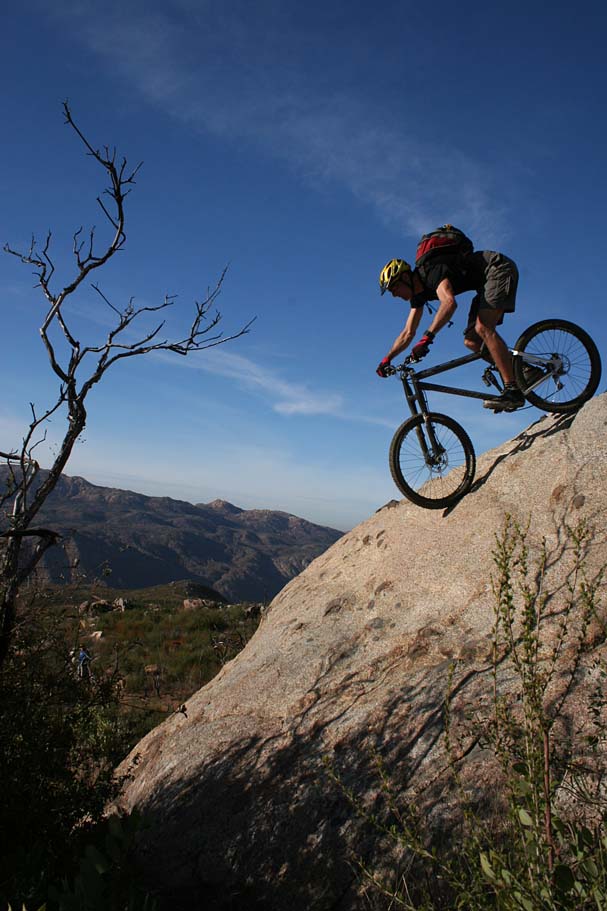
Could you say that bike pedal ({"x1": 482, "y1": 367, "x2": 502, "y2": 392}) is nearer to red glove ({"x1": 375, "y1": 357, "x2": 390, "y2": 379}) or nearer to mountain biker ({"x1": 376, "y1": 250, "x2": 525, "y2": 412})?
mountain biker ({"x1": 376, "y1": 250, "x2": 525, "y2": 412})

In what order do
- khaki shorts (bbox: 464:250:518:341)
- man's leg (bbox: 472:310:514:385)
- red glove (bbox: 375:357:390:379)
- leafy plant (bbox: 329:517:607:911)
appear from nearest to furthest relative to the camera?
1. leafy plant (bbox: 329:517:607:911)
2. khaki shorts (bbox: 464:250:518:341)
3. man's leg (bbox: 472:310:514:385)
4. red glove (bbox: 375:357:390:379)

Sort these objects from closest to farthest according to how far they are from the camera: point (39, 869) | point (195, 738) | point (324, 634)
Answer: point (39, 869), point (195, 738), point (324, 634)

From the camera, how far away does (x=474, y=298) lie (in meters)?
6.50

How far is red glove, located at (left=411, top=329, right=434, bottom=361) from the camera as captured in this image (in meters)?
6.31

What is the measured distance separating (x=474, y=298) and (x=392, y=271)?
41.9 inches

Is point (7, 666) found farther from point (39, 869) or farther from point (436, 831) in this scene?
point (436, 831)

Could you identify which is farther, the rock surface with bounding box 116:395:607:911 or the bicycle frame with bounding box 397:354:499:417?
the bicycle frame with bounding box 397:354:499:417

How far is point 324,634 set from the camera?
5930mm

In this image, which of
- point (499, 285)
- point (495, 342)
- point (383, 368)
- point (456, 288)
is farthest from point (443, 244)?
point (383, 368)

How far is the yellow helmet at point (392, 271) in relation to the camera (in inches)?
256

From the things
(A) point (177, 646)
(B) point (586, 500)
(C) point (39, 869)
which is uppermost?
(B) point (586, 500)

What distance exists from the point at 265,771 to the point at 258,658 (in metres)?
1.92

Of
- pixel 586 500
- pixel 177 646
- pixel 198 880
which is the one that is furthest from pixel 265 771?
pixel 177 646

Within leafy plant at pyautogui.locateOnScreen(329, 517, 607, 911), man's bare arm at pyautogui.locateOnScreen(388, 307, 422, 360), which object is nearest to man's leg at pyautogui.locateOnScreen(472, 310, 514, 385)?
man's bare arm at pyautogui.locateOnScreen(388, 307, 422, 360)
